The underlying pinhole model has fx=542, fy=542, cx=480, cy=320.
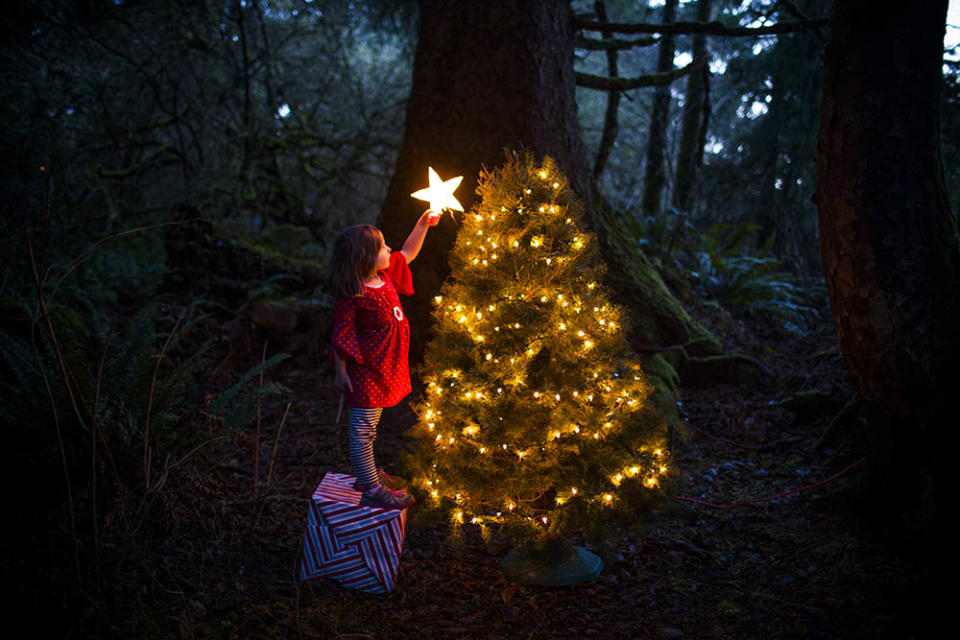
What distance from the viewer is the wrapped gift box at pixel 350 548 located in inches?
115

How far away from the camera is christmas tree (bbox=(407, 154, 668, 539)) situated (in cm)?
279

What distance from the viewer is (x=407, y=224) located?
5.15 metres

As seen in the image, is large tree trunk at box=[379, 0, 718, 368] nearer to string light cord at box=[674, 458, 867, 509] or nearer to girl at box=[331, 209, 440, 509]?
girl at box=[331, 209, 440, 509]

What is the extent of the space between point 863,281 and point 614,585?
2.21 meters

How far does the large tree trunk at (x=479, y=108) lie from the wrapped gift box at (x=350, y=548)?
2.28 m

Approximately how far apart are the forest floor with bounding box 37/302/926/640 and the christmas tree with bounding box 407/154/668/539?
304 millimetres

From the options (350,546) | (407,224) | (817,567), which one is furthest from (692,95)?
(350,546)

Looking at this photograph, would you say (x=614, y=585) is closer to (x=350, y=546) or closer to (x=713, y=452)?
(x=350, y=546)

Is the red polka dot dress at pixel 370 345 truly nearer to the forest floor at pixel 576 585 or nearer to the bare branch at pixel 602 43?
A: the forest floor at pixel 576 585

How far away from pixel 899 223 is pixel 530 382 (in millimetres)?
2230

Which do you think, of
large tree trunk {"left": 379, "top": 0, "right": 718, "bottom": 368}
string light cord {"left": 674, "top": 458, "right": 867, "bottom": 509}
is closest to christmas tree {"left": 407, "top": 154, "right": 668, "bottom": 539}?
string light cord {"left": 674, "top": 458, "right": 867, "bottom": 509}

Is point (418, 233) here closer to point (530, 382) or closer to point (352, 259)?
point (352, 259)

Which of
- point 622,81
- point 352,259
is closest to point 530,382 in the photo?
point 352,259

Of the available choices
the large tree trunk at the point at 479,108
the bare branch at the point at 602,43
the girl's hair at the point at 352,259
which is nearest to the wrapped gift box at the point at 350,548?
the girl's hair at the point at 352,259
